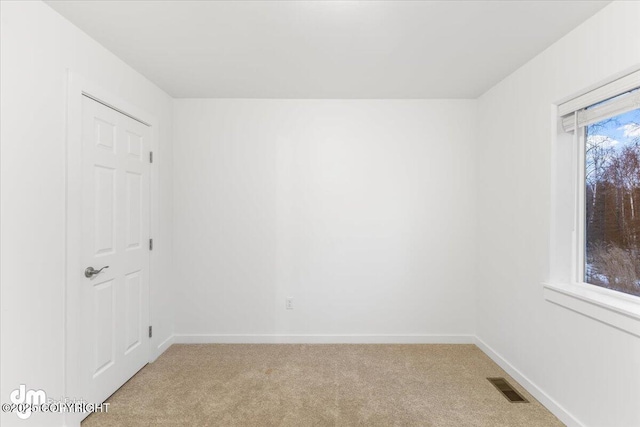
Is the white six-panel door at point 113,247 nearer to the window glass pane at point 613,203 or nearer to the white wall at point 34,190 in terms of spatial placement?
the white wall at point 34,190

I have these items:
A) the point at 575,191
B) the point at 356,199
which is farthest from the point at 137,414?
the point at 575,191

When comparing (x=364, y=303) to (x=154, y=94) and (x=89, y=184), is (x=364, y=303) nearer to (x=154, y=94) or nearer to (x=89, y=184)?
(x=89, y=184)

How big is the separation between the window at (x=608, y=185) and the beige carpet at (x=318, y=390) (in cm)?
106

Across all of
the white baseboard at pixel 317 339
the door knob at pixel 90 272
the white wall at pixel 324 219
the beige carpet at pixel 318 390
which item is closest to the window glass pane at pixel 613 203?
the beige carpet at pixel 318 390

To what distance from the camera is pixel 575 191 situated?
2211 millimetres

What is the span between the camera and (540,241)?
2.36 metres

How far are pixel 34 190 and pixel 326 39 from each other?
6.34 ft

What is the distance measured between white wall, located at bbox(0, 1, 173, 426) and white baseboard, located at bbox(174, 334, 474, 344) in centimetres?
146

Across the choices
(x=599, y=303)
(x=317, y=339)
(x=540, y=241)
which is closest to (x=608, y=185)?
(x=540, y=241)

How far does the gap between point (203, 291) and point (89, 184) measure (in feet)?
5.24

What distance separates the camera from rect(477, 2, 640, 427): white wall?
5.65 feet

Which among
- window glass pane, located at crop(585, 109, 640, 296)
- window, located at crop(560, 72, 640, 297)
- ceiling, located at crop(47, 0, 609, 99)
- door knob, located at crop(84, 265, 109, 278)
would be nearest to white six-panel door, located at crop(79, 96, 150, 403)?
door knob, located at crop(84, 265, 109, 278)

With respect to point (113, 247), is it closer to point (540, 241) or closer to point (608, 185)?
point (540, 241)

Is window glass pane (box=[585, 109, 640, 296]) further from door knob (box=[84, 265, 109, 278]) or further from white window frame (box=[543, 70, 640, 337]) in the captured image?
door knob (box=[84, 265, 109, 278])
